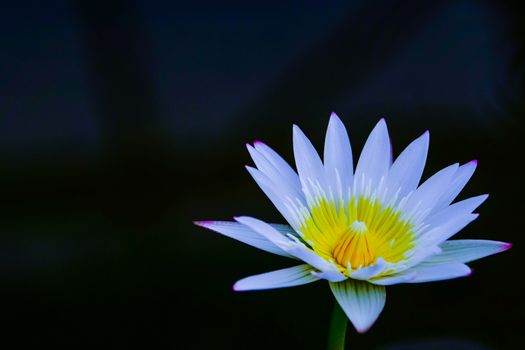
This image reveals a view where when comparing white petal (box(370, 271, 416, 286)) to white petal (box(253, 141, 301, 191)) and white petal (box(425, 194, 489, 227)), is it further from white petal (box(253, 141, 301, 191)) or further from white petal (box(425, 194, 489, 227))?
white petal (box(253, 141, 301, 191))

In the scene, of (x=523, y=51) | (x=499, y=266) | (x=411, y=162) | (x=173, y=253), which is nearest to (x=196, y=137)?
(x=173, y=253)

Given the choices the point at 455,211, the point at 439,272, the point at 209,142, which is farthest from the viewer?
the point at 209,142

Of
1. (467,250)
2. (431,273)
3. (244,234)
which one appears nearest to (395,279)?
(431,273)

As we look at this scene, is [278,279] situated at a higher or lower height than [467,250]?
lower

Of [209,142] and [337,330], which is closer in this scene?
[337,330]

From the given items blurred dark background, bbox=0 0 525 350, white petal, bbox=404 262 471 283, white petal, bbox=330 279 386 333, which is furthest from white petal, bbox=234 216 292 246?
blurred dark background, bbox=0 0 525 350

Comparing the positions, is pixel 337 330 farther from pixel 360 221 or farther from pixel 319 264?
pixel 360 221

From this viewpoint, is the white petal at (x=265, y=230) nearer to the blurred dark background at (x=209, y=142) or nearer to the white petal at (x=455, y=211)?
the white petal at (x=455, y=211)
